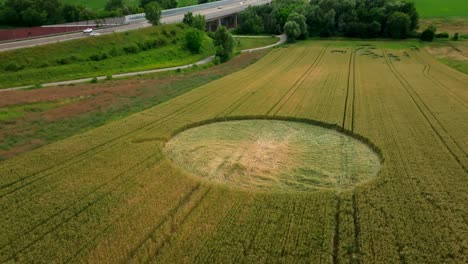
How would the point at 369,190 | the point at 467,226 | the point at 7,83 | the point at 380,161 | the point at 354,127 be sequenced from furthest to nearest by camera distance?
the point at 7,83, the point at 354,127, the point at 380,161, the point at 369,190, the point at 467,226

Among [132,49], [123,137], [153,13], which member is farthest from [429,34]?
[123,137]

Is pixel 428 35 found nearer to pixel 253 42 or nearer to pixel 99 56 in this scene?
pixel 253 42

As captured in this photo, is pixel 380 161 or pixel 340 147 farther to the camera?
pixel 340 147

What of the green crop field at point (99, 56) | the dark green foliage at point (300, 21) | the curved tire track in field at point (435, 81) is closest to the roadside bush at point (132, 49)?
the green crop field at point (99, 56)

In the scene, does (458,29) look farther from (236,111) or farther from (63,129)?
(63,129)

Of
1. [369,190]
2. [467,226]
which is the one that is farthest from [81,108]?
[467,226]

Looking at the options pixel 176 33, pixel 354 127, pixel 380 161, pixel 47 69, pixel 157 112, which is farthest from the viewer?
pixel 176 33

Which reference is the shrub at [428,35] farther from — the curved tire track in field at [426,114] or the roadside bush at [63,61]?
the roadside bush at [63,61]

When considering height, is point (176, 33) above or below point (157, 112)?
above
